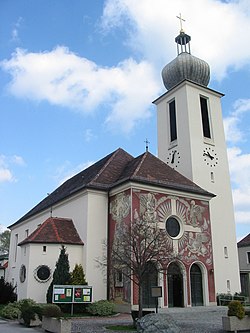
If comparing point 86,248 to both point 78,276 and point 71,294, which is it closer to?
point 78,276

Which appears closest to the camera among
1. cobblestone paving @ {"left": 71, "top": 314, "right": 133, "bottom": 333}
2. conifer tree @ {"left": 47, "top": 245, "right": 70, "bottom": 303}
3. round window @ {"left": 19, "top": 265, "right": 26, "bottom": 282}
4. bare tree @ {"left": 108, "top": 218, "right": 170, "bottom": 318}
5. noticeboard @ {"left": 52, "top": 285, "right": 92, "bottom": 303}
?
cobblestone paving @ {"left": 71, "top": 314, "right": 133, "bottom": 333}

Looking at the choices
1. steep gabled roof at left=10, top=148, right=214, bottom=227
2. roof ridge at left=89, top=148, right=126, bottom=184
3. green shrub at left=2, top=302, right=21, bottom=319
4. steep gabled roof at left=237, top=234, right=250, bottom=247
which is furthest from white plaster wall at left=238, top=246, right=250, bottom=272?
green shrub at left=2, top=302, right=21, bottom=319

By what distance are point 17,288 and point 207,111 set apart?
21952mm

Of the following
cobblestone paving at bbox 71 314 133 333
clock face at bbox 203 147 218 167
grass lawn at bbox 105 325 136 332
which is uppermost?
clock face at bbox 203 147 218 167

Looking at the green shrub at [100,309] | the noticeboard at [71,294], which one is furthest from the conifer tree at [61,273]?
the noticeboard at [71,294]

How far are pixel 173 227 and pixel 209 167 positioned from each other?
8.77 m

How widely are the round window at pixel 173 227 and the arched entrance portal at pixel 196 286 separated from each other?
252 centimetres

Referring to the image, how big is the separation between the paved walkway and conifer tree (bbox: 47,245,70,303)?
3.77 meters

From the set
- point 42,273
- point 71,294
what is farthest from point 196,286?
point 42,273

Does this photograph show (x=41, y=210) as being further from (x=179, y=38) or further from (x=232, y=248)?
(x=179, y=38)

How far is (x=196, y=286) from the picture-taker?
25.4 m

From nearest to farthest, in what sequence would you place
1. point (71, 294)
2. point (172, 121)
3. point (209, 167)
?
point (71, 294), point (209, 167), point (172, 121)

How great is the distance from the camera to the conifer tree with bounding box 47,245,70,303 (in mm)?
22359

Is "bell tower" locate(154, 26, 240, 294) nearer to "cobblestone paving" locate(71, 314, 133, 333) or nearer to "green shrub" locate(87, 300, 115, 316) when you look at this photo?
"green shrub" locate(87, 300, 115, 316)
